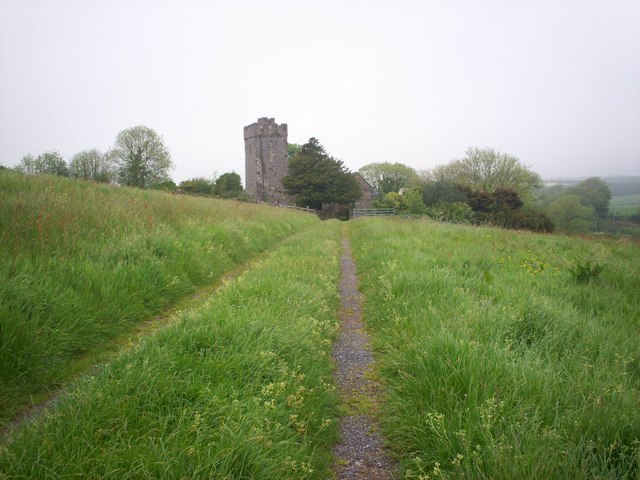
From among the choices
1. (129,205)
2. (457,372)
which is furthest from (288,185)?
(457,372)

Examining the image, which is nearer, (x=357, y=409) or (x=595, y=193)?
(x=357, y=409)

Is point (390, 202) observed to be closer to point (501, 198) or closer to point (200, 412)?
point (501, 198)

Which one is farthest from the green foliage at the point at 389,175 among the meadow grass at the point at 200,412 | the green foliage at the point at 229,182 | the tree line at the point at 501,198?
the meadow grass at the point at 200,412

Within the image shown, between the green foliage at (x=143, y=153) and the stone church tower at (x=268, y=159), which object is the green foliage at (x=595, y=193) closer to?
the stone church tower at (x=268, y=159)

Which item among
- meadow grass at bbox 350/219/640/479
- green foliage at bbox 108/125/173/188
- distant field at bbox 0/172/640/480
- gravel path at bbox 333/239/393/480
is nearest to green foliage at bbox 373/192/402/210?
green foliage at bbox 108/125/173/188

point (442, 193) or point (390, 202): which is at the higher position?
point (442, 193)

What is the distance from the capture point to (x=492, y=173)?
62.2 m

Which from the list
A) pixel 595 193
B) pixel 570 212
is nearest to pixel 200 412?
pixel 570 212

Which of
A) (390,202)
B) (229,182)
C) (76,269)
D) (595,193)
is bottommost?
(76,269)

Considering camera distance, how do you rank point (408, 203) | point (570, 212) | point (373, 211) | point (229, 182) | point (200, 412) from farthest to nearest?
point (229, 182)
point (373, 211)
point (570, 212)
point (408, 203)
point (200, 412)

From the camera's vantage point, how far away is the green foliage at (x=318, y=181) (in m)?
47.8

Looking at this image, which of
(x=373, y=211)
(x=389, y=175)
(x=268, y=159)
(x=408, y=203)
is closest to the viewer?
(x=408, y=203)

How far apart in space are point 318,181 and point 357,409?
4475cm

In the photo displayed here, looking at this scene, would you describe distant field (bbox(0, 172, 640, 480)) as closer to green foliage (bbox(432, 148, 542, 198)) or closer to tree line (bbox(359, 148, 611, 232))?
tree line (bbox(359, 148, 611, 232))
